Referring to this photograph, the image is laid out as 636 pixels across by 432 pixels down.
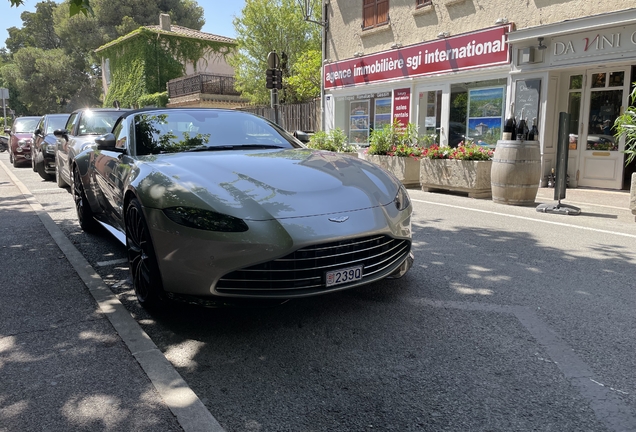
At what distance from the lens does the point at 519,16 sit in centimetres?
1111

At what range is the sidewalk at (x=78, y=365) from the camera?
7.70 ft

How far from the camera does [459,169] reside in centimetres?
966

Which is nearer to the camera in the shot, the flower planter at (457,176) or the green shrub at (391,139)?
the flower planter at (457,176)

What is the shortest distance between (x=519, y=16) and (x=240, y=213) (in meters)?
10.4

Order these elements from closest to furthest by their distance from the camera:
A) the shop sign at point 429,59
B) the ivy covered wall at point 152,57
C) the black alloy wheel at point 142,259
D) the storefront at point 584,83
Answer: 1. the black alloy wheel at point 142,259
2. the storefront at point 584,83
3. the shop sign at point 429,59
4. the ivy covered wall at point 152,57

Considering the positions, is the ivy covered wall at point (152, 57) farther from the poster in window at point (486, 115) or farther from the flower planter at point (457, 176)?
the flower planter at point (457, 176)

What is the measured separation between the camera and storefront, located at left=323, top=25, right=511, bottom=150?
1190cm

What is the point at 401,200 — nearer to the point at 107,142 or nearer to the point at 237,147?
the point at 237,147

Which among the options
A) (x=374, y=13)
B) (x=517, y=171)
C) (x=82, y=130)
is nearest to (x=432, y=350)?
(x=517, y=171)

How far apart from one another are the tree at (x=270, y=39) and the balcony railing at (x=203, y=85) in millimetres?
4649

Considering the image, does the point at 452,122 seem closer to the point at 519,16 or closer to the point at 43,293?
the point at 519,16

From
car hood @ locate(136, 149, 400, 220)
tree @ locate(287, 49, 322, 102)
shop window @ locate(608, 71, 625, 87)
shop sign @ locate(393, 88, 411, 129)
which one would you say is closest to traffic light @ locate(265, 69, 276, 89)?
shop sign @ locate(393, 88, 411, 129)

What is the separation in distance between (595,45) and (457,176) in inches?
142

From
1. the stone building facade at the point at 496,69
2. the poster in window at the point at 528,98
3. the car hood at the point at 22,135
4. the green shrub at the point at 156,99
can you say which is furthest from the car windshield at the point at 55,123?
the green shrub at the point at 156,99
